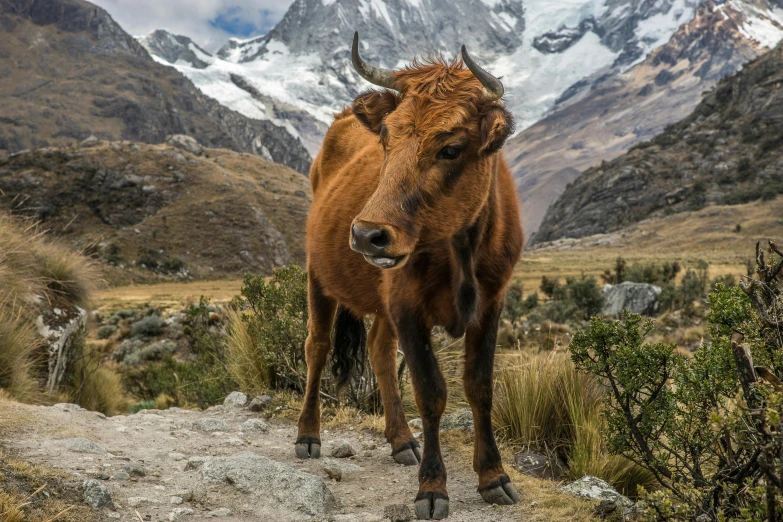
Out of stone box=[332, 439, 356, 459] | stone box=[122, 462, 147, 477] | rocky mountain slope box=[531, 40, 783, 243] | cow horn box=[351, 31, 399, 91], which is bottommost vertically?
stone box=[332, 439, 356, 459]

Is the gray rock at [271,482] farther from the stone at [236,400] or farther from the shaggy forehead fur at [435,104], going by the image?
the stone at [236,400]

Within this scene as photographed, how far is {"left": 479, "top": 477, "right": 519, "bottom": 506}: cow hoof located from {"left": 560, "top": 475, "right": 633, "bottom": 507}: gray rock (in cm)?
41

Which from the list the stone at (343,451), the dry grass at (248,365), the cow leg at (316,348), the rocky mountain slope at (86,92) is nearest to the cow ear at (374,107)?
the cow leg at (316,348)

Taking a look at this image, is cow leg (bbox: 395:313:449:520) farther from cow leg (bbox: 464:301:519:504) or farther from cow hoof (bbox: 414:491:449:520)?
cow leg (bbox: 464:301:519:504)

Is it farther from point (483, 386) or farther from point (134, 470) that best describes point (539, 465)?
point (134, 470)

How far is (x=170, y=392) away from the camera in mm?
11844

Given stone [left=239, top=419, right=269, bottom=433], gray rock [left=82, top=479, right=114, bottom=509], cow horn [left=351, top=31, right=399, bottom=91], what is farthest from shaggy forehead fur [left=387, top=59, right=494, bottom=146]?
stone [left=239, top=419, right=269, bottom=433]

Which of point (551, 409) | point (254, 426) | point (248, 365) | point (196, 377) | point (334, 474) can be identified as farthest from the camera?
point (196, 377)

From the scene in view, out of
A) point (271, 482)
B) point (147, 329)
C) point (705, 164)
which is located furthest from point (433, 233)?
point (705, 164)

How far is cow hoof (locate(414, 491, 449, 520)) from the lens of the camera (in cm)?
414

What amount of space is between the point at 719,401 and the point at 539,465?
2.49 m

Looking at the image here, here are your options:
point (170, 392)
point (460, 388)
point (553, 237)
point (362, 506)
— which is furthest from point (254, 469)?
point (553, 237)

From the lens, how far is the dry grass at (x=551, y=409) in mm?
5594

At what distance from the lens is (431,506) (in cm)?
418
